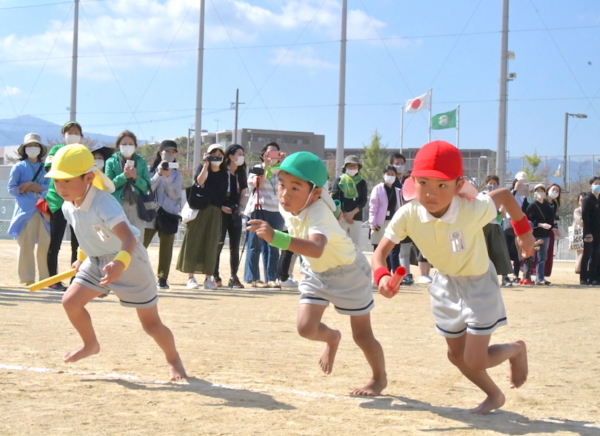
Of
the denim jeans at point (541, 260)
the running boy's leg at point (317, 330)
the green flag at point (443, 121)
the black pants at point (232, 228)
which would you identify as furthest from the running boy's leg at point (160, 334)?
the green flag at point (443, 121)

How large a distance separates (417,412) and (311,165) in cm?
158

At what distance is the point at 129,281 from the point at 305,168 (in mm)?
1356

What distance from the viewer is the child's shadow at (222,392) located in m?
4.73

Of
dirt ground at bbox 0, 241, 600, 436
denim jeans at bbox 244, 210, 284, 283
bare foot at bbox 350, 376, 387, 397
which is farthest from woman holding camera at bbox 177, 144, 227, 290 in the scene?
bare foot at bbox 350, 376, 387, 397

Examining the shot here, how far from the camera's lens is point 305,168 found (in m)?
5.10

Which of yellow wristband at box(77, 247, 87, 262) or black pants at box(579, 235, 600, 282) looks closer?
yellow wristband at box(77, 247, 87, 262)

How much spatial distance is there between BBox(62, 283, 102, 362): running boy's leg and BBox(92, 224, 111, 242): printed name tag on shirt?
0.34 metres

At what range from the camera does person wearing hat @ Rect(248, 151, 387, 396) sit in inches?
201

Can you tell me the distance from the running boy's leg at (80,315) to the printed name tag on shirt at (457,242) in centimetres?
231

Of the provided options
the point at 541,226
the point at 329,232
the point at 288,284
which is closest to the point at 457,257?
the point at 329,232

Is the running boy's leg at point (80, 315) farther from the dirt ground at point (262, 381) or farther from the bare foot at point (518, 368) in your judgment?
the bare foot at point (518, 368)

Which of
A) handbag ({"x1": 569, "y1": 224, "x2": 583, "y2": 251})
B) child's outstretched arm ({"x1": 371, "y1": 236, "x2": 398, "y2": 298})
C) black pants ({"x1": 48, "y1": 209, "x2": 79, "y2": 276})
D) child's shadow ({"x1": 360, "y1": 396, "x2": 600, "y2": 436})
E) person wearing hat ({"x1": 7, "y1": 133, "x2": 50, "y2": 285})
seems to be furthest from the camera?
handbag ({"x1": 569, "y1": 224, "x2": 583, "y2": 251})

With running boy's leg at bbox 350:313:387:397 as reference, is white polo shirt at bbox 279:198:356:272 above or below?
above

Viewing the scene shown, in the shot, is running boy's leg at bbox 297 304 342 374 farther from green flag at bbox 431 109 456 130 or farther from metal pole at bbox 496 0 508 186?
green flag at bbox 431 109 456 130
